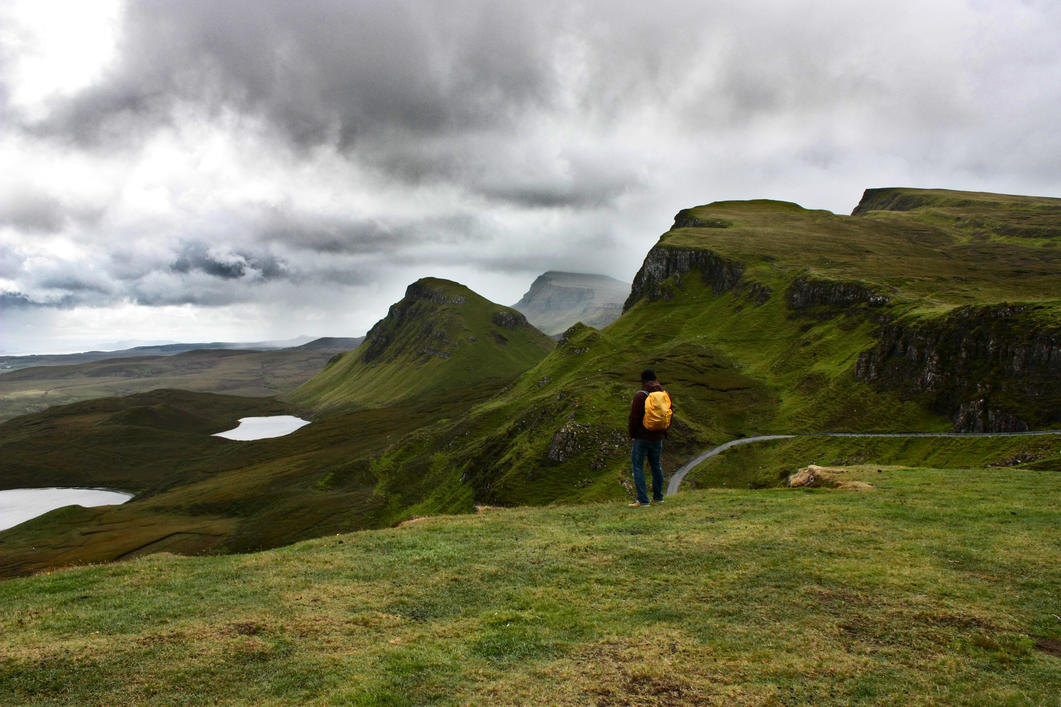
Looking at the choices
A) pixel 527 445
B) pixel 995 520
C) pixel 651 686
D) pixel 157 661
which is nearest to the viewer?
pixel 651 686

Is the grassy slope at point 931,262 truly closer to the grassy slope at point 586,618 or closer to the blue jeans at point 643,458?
the blue jeans at point 643,458

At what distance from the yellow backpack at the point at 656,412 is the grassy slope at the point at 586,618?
13.6 ft

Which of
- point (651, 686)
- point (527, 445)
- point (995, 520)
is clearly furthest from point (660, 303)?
point (651, 686)

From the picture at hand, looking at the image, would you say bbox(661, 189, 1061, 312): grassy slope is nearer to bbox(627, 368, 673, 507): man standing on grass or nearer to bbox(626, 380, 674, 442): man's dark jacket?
bbox(627, 368, 673, 507): man standing on grass

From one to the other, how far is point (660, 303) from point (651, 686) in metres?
185

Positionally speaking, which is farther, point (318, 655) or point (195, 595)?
point (195, 595)

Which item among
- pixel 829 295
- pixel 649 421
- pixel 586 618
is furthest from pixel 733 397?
pixel 586 618

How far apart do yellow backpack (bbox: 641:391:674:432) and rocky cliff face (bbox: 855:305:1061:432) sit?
258ft

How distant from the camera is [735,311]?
15788 cm

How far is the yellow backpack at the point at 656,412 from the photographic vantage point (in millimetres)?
23812

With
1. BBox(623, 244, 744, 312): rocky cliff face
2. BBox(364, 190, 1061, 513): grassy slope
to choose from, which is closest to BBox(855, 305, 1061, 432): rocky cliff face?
BBox(364, 190, 1061, 513): grassy slope

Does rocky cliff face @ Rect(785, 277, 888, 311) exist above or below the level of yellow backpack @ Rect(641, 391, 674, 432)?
above

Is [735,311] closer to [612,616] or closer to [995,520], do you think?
[995,520]

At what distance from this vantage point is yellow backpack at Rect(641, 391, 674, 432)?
23812 mm
